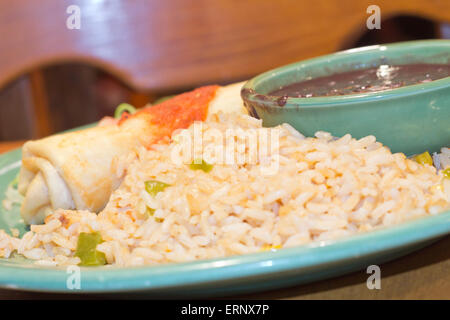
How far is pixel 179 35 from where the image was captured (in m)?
3.47

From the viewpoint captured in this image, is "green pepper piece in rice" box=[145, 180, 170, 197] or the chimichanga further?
the chimichanga

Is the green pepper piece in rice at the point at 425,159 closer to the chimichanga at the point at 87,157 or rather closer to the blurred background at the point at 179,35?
the chimichanga at the point at 87,157

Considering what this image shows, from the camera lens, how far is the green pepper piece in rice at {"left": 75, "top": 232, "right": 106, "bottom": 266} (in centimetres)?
135

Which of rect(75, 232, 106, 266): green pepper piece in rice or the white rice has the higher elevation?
the white rice

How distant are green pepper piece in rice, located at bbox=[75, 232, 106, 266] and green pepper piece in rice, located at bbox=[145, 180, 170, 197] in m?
0.16

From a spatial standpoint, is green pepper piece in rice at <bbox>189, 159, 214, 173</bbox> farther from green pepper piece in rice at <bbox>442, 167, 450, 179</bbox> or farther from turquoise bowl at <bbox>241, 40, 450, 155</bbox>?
green pepper piece in rice at <bbox>442, 167, 450, 179</bbox>

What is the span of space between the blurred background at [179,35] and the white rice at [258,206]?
2.00 metres

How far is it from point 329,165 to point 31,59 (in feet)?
8.17

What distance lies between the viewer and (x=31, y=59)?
3363mm

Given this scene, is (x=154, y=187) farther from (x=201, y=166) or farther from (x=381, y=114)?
(x=381, y=114)

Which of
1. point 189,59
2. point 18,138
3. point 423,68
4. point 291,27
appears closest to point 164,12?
point 189,59

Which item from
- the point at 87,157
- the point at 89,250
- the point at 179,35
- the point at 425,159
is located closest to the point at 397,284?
the point at 425,159

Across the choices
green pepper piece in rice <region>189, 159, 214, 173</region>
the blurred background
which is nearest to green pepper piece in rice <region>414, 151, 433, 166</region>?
green pepper piece in rice <region>189, 159, 214, 173</region>

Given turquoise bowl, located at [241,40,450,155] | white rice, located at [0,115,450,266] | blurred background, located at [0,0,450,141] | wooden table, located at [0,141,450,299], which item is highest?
blurred background, located at [0,0,450,141]
